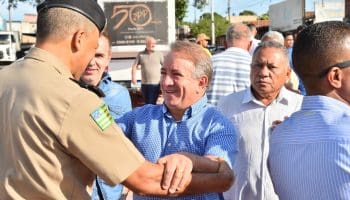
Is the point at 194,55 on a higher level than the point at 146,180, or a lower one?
higher

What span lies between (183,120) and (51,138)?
0.96 m

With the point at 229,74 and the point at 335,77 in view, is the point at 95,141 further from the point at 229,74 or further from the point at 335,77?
the point at 229,74

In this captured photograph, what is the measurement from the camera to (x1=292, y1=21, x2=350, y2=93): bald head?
2.06 m

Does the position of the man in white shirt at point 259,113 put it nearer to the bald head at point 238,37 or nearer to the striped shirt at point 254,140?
the striped shirt at point 254,140

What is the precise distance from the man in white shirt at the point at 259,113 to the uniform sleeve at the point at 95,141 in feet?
5.20

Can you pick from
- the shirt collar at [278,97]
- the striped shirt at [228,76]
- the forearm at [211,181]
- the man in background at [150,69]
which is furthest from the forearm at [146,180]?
the man in background at [150,69]

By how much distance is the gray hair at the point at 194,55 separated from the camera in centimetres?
271

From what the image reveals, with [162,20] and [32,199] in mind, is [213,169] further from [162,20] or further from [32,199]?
[162,20]

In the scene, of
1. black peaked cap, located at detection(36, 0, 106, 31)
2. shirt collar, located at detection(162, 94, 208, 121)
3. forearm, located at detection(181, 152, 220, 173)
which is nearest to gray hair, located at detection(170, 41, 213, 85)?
shirt collar, located at detection(162, 94, 208, 121)

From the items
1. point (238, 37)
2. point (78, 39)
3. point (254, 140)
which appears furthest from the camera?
point (238, 37)

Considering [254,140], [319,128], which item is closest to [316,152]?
[319,128]

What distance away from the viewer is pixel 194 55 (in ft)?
8.92

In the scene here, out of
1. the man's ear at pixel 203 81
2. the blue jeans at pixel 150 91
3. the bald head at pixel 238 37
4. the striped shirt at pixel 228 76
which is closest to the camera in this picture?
the man's ear at pixel 203 81

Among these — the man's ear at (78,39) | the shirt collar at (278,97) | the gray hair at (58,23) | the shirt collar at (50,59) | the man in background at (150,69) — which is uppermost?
the gray hair at (58,23)
